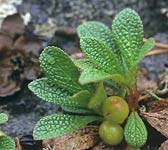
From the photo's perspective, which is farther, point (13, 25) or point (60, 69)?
point (13, 25)

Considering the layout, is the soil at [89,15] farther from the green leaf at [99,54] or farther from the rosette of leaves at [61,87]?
the green leaf at [99,54]

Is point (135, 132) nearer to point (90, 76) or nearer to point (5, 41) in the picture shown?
point (90, 76)

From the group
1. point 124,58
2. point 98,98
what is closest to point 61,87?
point 98,98

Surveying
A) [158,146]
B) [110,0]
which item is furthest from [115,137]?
[110,0]

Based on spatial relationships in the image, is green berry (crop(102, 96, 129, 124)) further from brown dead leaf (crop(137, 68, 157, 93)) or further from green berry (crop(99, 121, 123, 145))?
brown dead leaf (crop(137, 68, 157, 93))

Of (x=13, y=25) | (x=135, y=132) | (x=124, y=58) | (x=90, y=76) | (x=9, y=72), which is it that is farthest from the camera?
(x=13, y=25)

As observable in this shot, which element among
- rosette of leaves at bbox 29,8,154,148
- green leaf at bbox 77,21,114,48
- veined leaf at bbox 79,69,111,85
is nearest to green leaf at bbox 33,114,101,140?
rosette of leaves at bbox 29,8,154,148

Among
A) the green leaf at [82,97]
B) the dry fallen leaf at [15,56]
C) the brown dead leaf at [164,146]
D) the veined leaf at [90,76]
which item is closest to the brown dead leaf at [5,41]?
the dry fallen leaf at [15,56]
